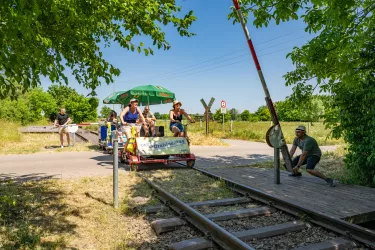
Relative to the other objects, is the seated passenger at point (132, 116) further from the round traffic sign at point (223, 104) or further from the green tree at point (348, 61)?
the round traffic sign at point (223, 104)

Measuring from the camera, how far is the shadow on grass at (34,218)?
364cm

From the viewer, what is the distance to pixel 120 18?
15.5 feet

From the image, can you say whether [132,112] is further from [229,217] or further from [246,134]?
[246,134]

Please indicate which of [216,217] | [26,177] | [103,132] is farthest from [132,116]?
[216,217]

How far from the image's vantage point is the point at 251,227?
423cm

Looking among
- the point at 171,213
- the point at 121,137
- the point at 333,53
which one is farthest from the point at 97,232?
the point at 121,137

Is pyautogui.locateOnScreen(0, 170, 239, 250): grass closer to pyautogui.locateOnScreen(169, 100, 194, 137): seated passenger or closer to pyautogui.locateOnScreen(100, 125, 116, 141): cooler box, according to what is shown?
pyautogui.locateOnScreen(169, 100, 194, 137): seated passenger

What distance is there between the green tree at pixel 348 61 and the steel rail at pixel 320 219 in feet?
7.41

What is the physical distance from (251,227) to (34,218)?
3.09 m

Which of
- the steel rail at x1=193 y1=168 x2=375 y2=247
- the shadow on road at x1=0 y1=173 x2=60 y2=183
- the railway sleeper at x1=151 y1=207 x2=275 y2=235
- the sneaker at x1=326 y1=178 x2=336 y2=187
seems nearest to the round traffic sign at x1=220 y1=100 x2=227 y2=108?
the shadow on road at x1=0 y1=173 x2=60 y2=183

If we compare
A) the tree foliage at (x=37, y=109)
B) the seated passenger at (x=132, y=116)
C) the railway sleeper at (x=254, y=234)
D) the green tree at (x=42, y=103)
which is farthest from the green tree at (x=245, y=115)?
the railway sleeper at (x=254, y=234)

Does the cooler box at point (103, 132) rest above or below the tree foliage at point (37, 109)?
below

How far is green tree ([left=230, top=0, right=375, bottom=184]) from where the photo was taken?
5957mm

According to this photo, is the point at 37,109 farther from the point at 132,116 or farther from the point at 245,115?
the point at 132,116
